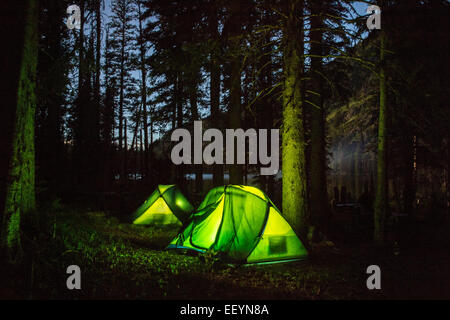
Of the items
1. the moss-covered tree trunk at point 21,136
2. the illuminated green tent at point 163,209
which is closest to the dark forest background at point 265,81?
the moss-covered tree trunk at point 21,136

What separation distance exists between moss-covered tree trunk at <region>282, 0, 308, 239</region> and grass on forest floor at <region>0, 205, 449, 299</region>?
1.24 m

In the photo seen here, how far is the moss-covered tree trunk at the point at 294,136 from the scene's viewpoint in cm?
806

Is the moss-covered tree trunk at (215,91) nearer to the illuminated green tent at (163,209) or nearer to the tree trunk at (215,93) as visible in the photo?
the tree trunk at (215,93)

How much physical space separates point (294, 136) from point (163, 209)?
6892 millimetres

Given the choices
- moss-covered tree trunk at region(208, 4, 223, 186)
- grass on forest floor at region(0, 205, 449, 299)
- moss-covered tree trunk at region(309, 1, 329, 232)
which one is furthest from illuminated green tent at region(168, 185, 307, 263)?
moss-covered tree trunk at region(208, 4, 223, 186)

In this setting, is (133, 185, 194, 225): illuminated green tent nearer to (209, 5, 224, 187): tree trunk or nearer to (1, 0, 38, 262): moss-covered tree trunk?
(209, 5, 224, 187): tree trunk

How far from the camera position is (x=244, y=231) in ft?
23.6

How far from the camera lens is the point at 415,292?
5422 millimetres

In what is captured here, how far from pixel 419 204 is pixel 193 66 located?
52.9ft

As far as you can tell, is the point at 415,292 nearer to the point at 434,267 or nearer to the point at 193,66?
the point at 434,267

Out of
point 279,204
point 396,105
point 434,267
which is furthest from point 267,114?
point 434,267

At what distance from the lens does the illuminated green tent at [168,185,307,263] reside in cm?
702

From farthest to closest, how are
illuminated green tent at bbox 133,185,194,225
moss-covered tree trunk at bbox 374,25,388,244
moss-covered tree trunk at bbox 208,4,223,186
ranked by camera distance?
moss-covered tree trunk at bbox 208,4,223,186 < illuminated green tent at bbox 133,185,194,225 < moss-covered tree trunk at bbox 374,25,388,244

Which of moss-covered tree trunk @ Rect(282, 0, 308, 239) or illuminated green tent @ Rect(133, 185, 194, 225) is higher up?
moss-covered tree trunk @ Rect(282, 0, 308, 239)
